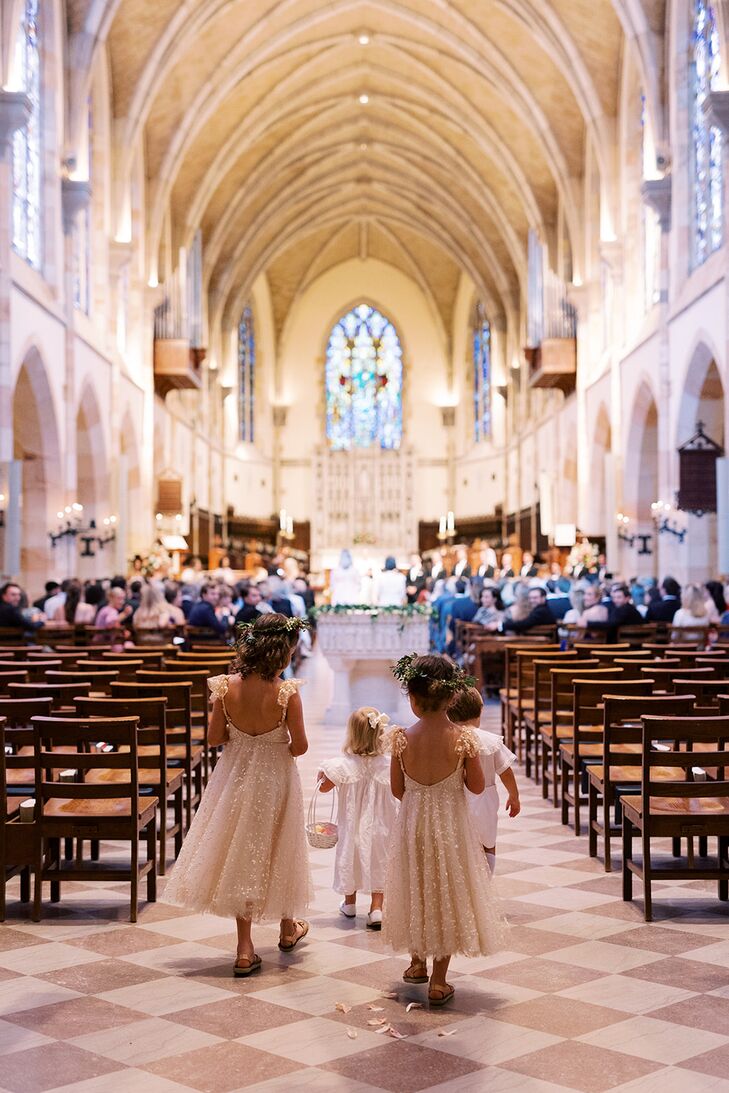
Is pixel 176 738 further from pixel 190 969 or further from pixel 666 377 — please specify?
pixel 666 377

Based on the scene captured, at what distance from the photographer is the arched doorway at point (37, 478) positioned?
20984 millimetres

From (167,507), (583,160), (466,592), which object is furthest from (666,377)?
(167,507)

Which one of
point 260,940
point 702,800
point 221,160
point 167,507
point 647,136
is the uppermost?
point 221,160

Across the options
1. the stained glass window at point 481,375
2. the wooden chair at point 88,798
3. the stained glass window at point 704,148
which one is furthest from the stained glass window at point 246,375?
the wooden chair at point 88,798

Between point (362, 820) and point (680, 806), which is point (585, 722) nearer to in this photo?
point (680, 806)

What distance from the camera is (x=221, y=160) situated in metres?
32.1

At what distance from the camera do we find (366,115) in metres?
35.8

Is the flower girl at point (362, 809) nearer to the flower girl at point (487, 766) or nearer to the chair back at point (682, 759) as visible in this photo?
the flower girl at point (487, 766)

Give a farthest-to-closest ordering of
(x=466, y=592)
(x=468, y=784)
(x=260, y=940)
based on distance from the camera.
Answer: (x=466, y=592) < (x=260, y=940) < (x=468, y=784)

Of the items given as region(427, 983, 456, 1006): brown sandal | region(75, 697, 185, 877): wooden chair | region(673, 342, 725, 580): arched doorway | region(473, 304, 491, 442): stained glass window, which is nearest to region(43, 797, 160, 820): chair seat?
region(75, 697, 185, 877): wooden chair

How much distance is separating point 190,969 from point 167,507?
25096 mm

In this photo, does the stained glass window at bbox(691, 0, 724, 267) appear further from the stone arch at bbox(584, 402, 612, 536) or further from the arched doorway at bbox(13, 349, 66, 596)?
the arched doorway at bbox(13, 349, 66, 596)

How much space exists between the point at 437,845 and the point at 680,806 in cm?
202

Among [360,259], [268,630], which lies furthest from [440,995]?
[360,259]
